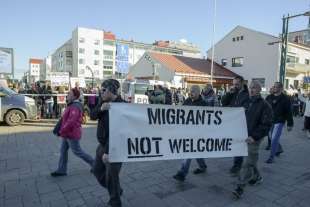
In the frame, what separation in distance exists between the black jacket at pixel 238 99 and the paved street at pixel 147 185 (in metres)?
1.45

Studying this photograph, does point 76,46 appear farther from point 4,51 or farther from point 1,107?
point 1,107

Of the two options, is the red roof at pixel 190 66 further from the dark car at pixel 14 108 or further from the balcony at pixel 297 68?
the dark car at pixel 14 108

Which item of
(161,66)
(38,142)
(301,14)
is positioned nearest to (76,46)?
(161,66)

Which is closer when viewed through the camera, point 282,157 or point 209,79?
point 282,157

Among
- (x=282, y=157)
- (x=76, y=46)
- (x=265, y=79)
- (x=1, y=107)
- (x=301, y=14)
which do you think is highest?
(x=76, y=46)

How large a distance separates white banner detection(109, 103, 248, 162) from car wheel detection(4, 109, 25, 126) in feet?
30.2

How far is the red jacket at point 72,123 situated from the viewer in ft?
15.9

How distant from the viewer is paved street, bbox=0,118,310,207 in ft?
13.7

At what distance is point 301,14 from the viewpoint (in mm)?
17328

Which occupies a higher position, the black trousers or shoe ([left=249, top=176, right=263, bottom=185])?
the black trousers

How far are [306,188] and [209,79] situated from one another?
28741 millimetres

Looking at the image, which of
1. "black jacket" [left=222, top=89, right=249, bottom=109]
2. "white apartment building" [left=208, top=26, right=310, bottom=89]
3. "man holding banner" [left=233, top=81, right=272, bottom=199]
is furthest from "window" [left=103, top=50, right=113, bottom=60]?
"man holding banner" [left=233, top=81, right=272, bottom=199]

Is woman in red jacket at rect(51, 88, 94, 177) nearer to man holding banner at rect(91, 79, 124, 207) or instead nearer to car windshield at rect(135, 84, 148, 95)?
man holding banner at rect(91, 79, 124, 207)

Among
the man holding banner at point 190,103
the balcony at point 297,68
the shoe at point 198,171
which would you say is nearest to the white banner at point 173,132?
the man holding banner at point 190,103
